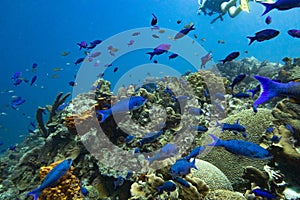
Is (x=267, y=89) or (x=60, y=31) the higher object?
(x=60, y=31)

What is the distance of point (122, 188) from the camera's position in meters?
4.87

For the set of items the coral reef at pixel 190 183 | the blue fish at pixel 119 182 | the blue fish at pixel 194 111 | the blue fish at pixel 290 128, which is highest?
the blue fish at pixel 194 111

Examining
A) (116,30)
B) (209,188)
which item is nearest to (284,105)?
(209,188)

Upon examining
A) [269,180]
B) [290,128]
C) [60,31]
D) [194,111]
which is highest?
[60,31]

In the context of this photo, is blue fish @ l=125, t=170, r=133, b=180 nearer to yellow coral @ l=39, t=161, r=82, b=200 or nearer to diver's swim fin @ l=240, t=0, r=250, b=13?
yellow coral @ l=39, t=161, r=82, b=200

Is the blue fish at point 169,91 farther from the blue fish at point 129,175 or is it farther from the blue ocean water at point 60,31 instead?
the blue ocean water at point 60,31

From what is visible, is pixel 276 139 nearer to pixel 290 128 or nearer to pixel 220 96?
pixel 290 128

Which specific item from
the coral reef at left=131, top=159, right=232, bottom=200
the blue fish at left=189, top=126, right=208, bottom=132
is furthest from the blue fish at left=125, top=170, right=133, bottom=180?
the blue fish at left=189, top=126, right=208, bottom=132

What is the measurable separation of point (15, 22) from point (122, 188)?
98.4 m

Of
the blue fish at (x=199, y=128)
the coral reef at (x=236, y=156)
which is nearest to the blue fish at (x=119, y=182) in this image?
the coral reef at (x=236, y=156)

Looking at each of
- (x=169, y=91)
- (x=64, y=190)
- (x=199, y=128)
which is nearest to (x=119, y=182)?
(x=64, y=190)

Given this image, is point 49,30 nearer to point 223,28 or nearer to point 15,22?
point 15,22

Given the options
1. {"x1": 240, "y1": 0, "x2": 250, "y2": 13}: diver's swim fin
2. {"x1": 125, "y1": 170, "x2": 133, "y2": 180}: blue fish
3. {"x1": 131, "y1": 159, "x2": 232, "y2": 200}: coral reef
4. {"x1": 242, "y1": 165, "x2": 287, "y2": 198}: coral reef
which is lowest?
{"x1": 242, "y1": 165, "x2": 287, "y2": 198}: coral reef

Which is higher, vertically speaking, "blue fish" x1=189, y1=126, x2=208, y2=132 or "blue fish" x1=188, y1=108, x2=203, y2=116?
"blue fish" x1=188, y1=108, x2=203, y2=116
